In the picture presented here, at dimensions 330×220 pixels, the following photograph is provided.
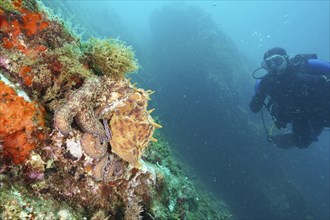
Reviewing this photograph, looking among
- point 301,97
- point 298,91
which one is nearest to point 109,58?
point 298,91

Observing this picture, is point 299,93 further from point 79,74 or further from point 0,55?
point 0,55

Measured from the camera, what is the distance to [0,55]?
232 centimetres

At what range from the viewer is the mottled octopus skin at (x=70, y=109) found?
2.28 meters

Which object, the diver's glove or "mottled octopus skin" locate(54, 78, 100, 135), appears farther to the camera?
the diver's glove

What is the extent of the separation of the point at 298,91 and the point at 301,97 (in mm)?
238

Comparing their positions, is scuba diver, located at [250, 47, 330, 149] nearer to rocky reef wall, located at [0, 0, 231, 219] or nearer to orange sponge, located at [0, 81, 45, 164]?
rocky reef wall, located at [0, 0, 231, 219]

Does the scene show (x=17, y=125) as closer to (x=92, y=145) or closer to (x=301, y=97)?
(x=92, y=145)

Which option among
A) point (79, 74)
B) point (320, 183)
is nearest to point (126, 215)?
point (79, 74)

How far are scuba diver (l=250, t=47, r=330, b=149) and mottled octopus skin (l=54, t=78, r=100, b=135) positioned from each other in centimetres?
803

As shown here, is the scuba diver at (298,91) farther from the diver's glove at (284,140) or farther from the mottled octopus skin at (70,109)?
the mottled octopus skin at (70,109)

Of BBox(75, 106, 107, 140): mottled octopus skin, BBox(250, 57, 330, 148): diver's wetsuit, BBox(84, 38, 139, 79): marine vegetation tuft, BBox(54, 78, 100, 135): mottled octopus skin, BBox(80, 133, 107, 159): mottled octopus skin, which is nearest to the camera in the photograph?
BBox(54, 78, 100, 135): mottled octopus skin

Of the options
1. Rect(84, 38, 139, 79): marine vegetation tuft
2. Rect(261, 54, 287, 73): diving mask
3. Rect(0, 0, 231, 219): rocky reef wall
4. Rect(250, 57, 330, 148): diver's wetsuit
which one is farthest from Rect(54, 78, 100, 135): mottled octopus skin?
Rect(250, 57, 330, 148): diver's wetsuit

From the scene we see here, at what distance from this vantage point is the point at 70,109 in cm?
232

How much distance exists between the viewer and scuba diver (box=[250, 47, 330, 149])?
8.74 meters
